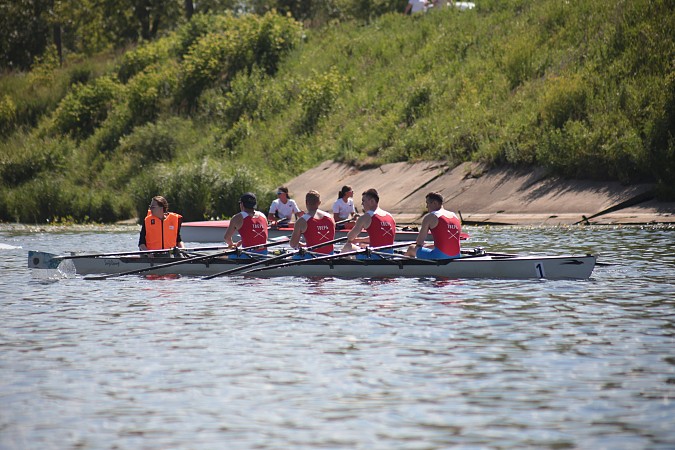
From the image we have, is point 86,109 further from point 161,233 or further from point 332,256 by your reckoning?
point 332,256

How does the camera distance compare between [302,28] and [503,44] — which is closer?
[503,44]

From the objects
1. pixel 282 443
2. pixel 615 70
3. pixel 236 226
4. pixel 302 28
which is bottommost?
pixel 282 443

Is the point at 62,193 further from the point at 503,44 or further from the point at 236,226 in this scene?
the point at 236,226

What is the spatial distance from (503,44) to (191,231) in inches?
792

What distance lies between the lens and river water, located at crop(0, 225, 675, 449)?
8562 mm

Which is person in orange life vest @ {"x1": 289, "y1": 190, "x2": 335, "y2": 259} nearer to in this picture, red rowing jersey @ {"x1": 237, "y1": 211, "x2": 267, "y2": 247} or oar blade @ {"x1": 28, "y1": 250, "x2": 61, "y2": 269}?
red rowing jersey @ {"x1": 237, "y1": 211, "x2": 267, "y2": 247}

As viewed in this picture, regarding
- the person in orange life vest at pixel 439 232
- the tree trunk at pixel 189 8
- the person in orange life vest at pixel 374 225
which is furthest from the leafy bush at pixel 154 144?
the person in orange life vest at pixel 439 232

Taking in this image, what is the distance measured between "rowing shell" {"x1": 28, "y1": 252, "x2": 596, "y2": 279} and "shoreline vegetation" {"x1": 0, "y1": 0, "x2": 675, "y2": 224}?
52.2ft

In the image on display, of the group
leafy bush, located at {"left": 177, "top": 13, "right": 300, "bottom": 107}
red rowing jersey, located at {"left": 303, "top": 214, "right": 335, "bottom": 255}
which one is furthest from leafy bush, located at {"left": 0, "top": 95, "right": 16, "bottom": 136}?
red rowing jersey, located at {"left": 303, "top": 214, "right": 335, "bottom": 255}

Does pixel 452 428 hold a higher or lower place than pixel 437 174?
lower

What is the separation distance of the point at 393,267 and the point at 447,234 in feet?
3.66

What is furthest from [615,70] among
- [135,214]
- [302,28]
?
[302,28]

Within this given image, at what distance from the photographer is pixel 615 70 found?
39.7m

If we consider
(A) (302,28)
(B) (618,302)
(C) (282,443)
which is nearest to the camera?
(C) (282,443)
